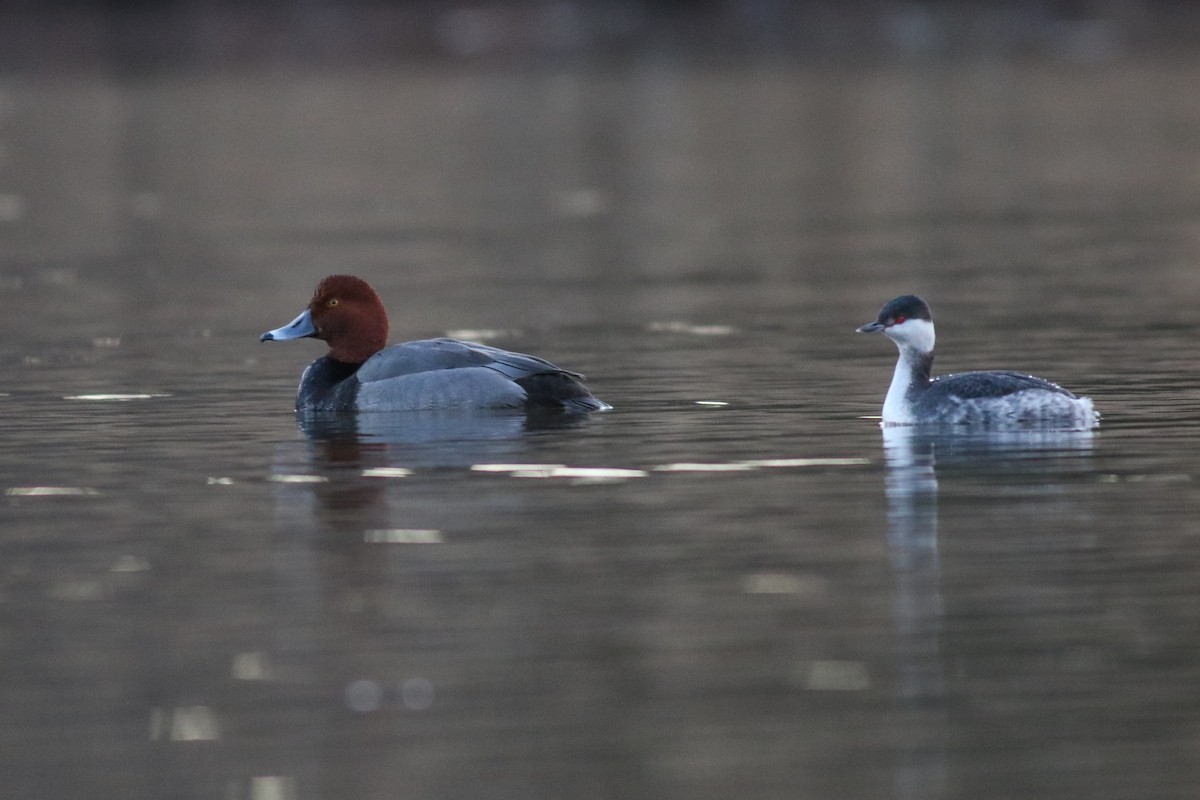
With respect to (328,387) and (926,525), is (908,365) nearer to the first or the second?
(926,525)

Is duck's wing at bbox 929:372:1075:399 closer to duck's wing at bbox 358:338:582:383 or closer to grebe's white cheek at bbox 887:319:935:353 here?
grebe's white cheek at bbox 887:319:935:353

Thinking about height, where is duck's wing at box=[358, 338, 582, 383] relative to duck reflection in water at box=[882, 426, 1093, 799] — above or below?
above

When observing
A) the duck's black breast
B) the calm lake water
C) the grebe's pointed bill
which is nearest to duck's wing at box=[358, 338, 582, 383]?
the duck's black breast

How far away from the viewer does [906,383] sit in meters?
13.3

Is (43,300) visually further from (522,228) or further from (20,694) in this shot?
(20,694)

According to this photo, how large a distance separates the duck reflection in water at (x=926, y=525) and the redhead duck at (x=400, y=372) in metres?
2.13

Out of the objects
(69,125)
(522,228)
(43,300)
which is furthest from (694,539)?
(69,125)

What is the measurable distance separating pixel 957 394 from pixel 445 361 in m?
3.01

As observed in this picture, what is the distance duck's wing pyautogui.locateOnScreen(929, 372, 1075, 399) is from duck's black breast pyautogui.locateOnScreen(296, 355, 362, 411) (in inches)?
136

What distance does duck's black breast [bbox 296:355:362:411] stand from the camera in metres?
14.7

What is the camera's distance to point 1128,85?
169 ft

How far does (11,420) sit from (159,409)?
0.84 meters

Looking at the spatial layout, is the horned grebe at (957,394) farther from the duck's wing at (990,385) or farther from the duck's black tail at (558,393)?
the duck's black tail at (558,393)

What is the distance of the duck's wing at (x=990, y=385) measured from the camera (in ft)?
42.4
